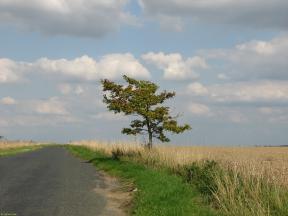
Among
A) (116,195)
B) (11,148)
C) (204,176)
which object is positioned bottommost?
(116,195)

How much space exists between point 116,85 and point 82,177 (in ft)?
34.2

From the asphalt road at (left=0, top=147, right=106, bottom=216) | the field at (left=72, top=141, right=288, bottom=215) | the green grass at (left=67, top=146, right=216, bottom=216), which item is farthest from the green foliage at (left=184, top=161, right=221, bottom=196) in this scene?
the asphalt road at (left=0, top=147, right=106, bottom=216)

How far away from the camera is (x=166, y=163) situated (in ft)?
77.1

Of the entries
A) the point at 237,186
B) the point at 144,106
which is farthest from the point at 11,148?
the point at 237,186

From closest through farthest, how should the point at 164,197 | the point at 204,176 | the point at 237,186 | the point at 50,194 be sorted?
the point at 237,186 < the point at 164,197 < the point at 204,176 < the point at 50,194

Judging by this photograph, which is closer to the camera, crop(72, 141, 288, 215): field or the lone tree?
crop(72, 141, 288, 215): field

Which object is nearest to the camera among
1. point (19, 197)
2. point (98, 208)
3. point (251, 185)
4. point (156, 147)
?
point (251, 185)

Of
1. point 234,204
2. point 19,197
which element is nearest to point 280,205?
point 234,204

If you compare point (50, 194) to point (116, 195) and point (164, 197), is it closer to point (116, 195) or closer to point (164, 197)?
point (116, 195)

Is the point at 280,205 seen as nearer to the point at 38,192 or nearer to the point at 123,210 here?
the point at 123,210

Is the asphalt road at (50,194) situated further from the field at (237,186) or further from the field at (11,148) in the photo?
the field at (11,148)

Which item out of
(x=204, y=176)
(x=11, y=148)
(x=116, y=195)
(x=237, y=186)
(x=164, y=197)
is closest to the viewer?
(x=237, y=186)

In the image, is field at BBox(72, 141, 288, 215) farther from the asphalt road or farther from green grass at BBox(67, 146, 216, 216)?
the asphalt road

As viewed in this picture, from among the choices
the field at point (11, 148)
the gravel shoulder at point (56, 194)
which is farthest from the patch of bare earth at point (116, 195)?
the field at point (11, 148)
